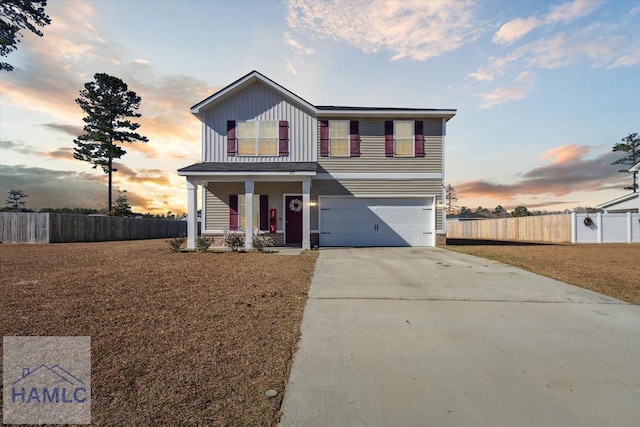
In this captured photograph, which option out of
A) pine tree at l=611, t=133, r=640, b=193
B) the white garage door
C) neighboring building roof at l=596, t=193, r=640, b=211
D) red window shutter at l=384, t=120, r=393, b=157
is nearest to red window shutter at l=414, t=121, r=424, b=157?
red window shutter at l=384, t=120, r=393, b=157

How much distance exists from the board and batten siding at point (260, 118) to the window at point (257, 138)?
248 millimetres

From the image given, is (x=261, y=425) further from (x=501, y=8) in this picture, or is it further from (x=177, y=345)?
(x=501, y=8)

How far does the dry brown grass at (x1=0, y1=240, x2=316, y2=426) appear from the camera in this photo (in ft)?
7.92

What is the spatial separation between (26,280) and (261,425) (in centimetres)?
770

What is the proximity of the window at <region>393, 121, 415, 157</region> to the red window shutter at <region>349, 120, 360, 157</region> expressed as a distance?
73.0 inches

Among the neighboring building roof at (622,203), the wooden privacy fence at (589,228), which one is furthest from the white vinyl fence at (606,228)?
the neighboring building roof at (622,203)

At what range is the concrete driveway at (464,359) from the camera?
8.07 feet

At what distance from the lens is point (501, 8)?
10.0 meters

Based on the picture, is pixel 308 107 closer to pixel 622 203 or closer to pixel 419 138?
pixel 419 138

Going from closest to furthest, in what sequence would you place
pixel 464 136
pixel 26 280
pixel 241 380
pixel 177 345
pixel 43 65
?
pixel 241 380 < pixel 177 345 < pixel 26 280 < pixel 43 65 < pixel 464 136

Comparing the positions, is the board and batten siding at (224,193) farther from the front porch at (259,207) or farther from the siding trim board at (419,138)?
the siding trim board at (419,138)

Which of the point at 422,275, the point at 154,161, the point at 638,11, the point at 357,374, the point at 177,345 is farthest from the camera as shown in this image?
the point at 154,161

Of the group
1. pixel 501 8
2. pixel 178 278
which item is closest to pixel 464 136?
pixel 501 8

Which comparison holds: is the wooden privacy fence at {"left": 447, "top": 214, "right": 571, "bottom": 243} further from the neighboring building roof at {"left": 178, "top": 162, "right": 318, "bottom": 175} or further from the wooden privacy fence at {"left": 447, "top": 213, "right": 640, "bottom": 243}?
the neighboring building roof at {"left": 178, "top": 162, "right": 318, "bottom": 175}
